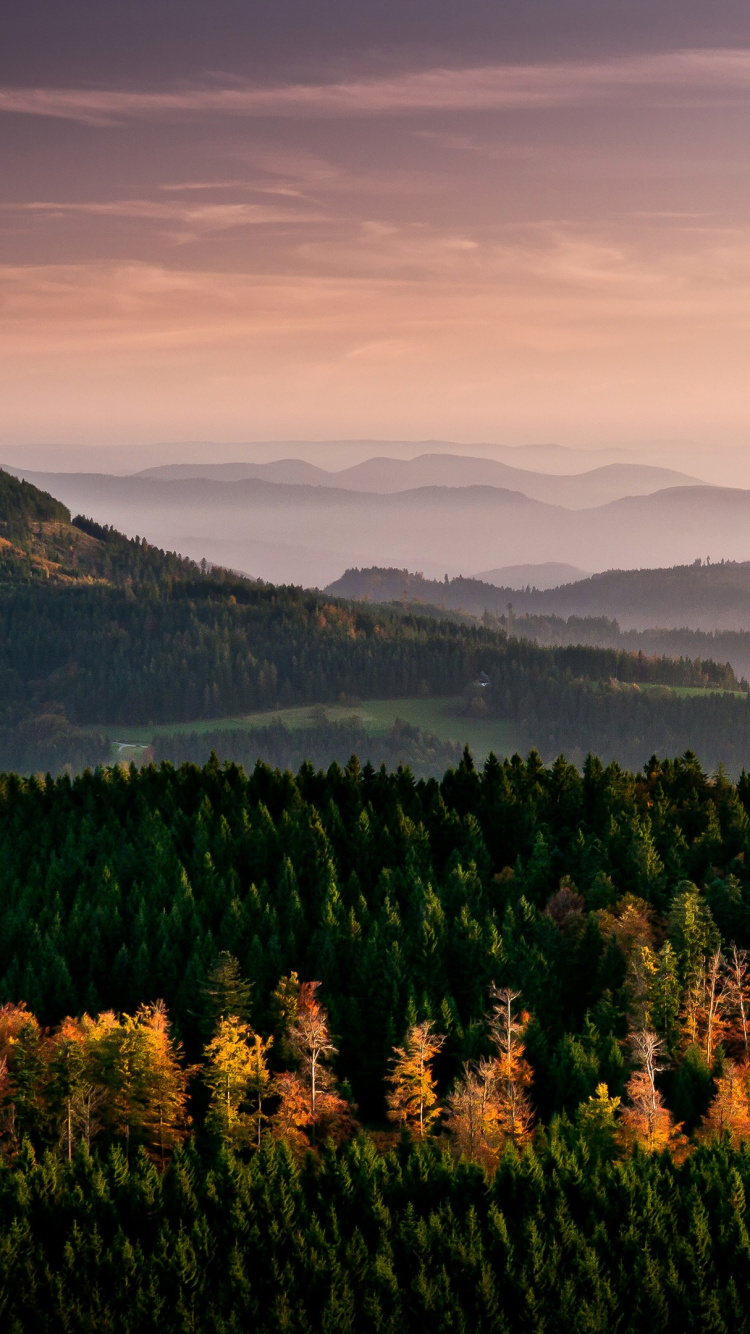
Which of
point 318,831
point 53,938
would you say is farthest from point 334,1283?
point 318,831

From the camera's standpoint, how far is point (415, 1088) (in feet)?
368

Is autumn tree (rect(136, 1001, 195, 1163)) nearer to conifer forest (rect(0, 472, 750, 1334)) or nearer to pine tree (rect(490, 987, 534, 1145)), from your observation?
conifer forest (rect(0, 472, 750, 1334))

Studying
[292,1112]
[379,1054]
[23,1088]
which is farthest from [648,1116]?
[23,1088]

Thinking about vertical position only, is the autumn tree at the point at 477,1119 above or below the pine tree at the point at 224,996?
below

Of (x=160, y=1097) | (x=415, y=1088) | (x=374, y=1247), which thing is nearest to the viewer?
(x=374, y=1247)

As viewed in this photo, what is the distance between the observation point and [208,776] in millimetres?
199250

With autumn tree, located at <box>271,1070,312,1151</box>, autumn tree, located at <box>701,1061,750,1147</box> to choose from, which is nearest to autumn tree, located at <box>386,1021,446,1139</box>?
autumn tree, located at <box>271,1070,312,1151</box>

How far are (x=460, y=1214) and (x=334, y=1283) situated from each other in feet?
35.8

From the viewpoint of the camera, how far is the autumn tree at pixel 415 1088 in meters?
111

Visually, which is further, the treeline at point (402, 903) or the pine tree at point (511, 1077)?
the treeline at point (402, 903)

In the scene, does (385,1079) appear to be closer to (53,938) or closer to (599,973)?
(599,973)

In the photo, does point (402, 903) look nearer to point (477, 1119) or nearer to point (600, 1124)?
point (477, 1119)

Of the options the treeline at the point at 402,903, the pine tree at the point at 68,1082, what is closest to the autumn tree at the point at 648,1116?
the treeline at the point at 402,903

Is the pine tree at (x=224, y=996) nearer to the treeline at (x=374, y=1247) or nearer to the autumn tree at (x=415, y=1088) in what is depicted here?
the autumn tree at (x=415, y=1088)
